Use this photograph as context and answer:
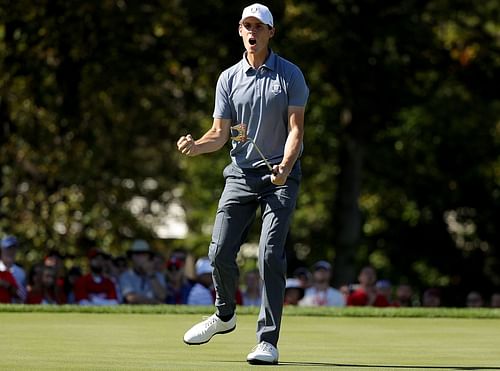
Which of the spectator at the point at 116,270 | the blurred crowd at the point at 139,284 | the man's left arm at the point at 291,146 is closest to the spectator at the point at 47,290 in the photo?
the blurred crowd at the point at 139,284

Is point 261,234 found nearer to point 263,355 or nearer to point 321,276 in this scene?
point 263,355

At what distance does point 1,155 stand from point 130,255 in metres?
6.82

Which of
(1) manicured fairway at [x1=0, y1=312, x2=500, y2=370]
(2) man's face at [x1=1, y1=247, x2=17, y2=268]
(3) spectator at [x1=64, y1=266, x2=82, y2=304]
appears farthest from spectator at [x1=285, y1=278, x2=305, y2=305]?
(1) manicured fairway at [x1=0, y1=312, x2=500, y2=370]

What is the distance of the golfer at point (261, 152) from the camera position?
8125 mm

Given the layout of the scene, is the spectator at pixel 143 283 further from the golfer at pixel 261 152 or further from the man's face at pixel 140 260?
the golfer at pixel 261 152

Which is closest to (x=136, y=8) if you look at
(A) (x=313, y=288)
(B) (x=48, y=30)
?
(B) (x=48, y=30)

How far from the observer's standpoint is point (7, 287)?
15.4 m

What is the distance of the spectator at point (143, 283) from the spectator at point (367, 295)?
247cm

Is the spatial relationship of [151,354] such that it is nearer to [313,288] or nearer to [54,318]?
[54,318]

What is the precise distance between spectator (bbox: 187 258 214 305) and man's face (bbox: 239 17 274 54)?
824 centimetres

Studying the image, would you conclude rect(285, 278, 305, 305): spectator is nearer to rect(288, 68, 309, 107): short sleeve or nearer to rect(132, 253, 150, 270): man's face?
rect(132, 253, 150, 270): man's face

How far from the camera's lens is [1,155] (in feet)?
81.5

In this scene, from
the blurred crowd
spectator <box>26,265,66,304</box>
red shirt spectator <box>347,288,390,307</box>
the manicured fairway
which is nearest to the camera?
the manicured fairway

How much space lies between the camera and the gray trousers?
817 cm
